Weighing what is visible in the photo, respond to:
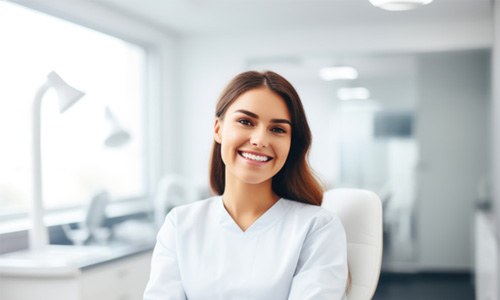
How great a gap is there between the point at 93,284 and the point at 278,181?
1.22 meters

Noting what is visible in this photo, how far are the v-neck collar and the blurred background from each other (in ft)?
6.83

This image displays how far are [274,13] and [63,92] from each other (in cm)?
221

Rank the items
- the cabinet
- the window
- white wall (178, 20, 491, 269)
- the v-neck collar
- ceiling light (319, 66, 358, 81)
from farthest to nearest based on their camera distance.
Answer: ceiling light (319, 66, 358, 81)
white wall (178, 20, 491, 269)
the window
the cabinet
the v-neck collar

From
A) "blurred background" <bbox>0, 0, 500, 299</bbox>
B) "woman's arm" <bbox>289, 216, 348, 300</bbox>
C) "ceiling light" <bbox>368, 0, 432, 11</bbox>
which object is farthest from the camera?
"blurred background" <bbox>0, 0, 500, 299</bbox>

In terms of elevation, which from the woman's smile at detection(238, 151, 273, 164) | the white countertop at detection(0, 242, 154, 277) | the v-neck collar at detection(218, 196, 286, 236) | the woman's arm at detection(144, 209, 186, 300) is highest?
the woman's smile at detection(238, 151, 273, 164)

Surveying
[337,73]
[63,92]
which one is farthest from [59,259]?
[337,73]

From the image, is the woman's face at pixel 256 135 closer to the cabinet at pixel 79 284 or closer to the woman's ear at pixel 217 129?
the woman's ear at pixel 217 129

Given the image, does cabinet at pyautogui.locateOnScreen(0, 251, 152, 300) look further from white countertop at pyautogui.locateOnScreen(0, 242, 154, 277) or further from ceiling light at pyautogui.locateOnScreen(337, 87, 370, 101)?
ceiling light at pyautogui.locateOnScreen(337, 87, 370, 101)

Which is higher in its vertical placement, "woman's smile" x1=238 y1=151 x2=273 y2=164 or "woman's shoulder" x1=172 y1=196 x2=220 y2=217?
"woman's smile" x1=238 y1=151 x2=273 y2=164

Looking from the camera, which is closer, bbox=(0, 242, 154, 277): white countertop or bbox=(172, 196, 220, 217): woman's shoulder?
bbox=(172, 196, 220, 217): woman's shoulder

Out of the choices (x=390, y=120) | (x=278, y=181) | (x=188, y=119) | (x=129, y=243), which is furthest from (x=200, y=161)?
(x=278, y=181)

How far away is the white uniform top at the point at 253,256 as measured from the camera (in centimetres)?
140

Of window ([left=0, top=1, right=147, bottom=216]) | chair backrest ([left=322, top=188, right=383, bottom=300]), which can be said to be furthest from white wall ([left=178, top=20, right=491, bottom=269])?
chair backrest ([left=322, top=188, right=383, bottom=300])

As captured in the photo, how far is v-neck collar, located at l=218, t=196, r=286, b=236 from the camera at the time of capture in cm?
150
